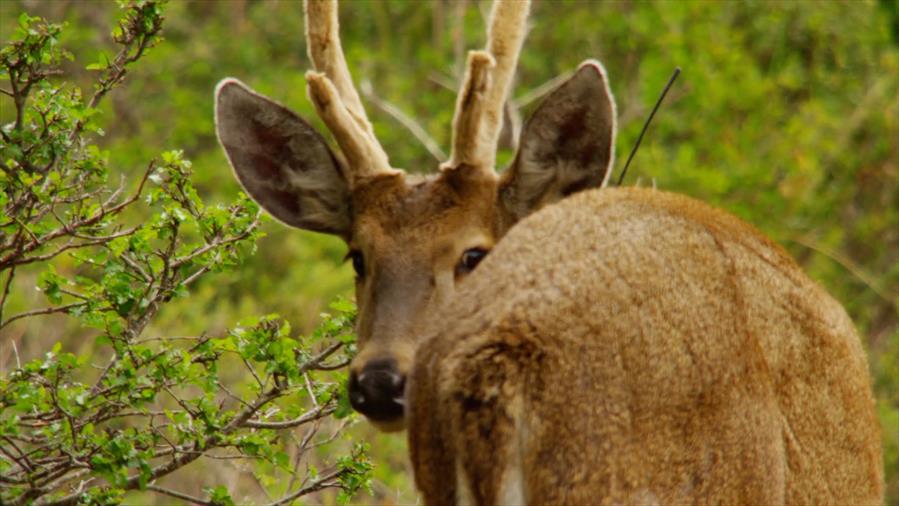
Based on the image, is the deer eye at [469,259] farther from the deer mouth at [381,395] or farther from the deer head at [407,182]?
the deer mouth at [381,395]

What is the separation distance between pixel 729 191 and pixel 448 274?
292 inches

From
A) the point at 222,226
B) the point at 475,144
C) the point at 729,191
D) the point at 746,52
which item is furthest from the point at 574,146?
the point at 746,52

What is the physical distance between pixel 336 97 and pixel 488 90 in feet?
2.07

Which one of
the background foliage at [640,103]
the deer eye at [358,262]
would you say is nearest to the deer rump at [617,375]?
the deer eye at [358,262]

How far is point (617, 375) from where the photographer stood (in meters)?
4.26

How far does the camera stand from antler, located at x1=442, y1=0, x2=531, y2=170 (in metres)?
6.36

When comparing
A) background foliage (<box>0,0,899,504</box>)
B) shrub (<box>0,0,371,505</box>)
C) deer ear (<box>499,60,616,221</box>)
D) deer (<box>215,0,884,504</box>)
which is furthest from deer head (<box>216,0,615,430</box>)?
background foliage (<box>0,0,899,504</box>)

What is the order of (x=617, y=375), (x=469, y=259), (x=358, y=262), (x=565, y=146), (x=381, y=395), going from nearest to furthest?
1. (x=617, y=375)
2. (x=381, y=395)
3. (x=469, y=259)
4. (x=565, y=146)
5. (x=358, y=262)

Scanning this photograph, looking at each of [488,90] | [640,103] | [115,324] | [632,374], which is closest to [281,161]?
[488,90]

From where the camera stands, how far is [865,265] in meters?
13.7

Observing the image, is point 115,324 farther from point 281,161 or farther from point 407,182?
point 281,161

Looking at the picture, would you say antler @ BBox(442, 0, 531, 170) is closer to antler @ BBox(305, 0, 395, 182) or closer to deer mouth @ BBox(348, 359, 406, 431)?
antler @ BBox(305, 0, 395, 182)

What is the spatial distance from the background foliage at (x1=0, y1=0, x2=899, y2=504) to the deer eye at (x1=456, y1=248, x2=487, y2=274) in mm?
5179

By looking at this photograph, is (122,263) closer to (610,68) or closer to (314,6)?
(314,6)
